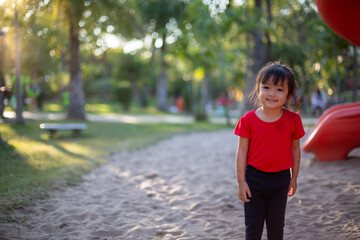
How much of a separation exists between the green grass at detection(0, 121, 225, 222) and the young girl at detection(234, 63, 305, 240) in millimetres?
2607

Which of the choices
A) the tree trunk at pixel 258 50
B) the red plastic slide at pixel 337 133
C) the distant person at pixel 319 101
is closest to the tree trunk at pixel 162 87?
the distant person at pixel 319 101

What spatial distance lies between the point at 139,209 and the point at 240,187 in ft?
6.83

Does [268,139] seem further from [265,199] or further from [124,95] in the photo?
[124,95]

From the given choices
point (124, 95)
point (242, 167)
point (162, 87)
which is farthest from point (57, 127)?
point (162, 87)

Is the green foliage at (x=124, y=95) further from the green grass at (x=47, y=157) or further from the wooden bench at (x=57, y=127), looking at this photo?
the wooden bench at (x=57, y=127)

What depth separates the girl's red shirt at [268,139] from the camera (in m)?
2.36

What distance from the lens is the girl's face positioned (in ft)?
7.73

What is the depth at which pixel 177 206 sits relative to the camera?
168 inches

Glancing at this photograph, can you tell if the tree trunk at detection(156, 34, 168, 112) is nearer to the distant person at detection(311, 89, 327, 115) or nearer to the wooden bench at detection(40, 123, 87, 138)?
the distant person at detection(311, 89, 327, 115)

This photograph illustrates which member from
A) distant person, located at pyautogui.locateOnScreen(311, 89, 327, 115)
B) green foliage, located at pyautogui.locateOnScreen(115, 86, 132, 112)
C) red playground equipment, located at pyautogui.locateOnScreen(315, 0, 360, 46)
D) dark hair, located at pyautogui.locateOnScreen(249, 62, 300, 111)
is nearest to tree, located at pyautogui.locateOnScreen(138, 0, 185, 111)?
green foliage, located at pyautogui.locateOnScreen(115, 86, 132, 112)

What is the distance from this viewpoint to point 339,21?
14.0 feet

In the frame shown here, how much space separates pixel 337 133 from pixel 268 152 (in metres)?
3.34

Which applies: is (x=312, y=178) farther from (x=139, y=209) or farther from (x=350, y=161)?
(x=139, y=209)

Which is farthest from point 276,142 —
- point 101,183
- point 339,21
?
point 101,183
